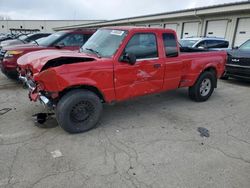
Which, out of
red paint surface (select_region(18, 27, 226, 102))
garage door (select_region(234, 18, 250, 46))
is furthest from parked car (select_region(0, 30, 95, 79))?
garage door (select_region(234, 18, 250, 46))

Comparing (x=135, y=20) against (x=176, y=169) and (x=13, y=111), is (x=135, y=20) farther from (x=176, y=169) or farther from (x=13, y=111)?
(x=176, y=169)

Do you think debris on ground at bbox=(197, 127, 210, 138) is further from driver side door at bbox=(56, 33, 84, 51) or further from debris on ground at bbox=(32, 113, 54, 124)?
driver side door at bbox=(56, 33, 84, 51)

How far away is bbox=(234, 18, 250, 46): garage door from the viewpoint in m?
13.2

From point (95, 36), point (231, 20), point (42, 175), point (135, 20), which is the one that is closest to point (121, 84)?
point (95, 36)

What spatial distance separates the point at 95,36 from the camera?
4824 millimetres

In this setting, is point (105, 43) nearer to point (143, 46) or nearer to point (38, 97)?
point (143, 46)

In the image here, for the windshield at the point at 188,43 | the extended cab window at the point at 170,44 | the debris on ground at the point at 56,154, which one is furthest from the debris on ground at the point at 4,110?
the windshield at the point at 188,43

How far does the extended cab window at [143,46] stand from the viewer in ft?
13.7

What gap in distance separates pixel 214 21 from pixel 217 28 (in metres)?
0.62

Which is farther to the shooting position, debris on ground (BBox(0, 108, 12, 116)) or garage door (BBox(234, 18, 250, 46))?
garage door (BBox(234, 18, 250, 46))

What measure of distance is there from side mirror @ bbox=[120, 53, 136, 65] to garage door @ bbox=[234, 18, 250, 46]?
40.2ft

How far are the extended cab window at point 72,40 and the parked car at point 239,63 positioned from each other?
229 inches

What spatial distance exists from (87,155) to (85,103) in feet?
3.30

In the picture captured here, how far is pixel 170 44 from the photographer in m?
4.86
